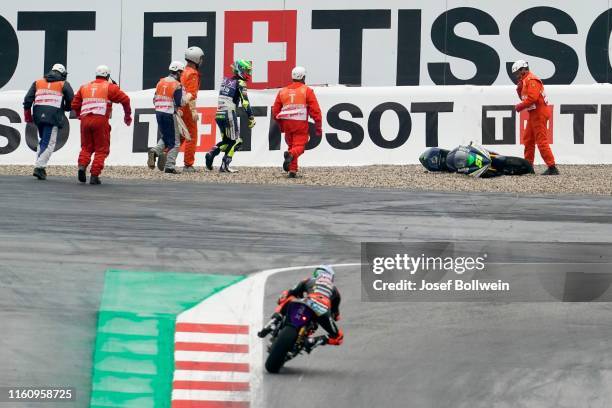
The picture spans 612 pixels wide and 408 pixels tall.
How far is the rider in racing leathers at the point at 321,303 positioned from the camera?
8.25 metres

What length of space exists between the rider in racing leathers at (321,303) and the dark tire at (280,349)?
0.18 meters

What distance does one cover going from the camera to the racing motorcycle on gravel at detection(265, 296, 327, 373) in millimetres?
8039

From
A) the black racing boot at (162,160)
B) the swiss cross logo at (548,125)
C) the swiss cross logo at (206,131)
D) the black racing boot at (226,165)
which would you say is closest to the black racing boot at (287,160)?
the black racing boot at (226,165)

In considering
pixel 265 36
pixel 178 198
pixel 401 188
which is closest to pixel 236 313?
pixel 178 198

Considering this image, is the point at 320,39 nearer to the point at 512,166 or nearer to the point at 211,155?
the point at 211,155

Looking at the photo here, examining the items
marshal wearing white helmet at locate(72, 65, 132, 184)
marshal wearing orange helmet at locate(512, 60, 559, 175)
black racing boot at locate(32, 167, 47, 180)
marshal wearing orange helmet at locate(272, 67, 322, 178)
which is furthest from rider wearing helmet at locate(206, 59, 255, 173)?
marshal wearing orange helmet at locate(512, 60, 559, 175)

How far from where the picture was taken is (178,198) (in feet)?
49.8

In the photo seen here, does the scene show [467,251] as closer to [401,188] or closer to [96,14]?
[401,188]

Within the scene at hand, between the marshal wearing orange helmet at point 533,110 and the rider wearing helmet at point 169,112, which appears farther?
the marshal wearing orange helmet at point 533,110

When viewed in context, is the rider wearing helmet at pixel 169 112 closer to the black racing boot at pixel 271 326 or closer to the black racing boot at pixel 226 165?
the black racing boot at pixel 226 165

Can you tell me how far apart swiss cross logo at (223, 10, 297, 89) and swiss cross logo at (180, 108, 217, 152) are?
1.37 m

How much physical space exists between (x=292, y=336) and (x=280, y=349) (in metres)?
0.14

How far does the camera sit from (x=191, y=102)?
1859 cm

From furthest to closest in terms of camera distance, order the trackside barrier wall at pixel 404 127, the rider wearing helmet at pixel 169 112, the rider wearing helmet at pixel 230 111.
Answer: the trackside barrier wall at pixel 404 127
the rider wearing helmet at pixel 230 111
the rider wearing helmet at pixel 169 112
